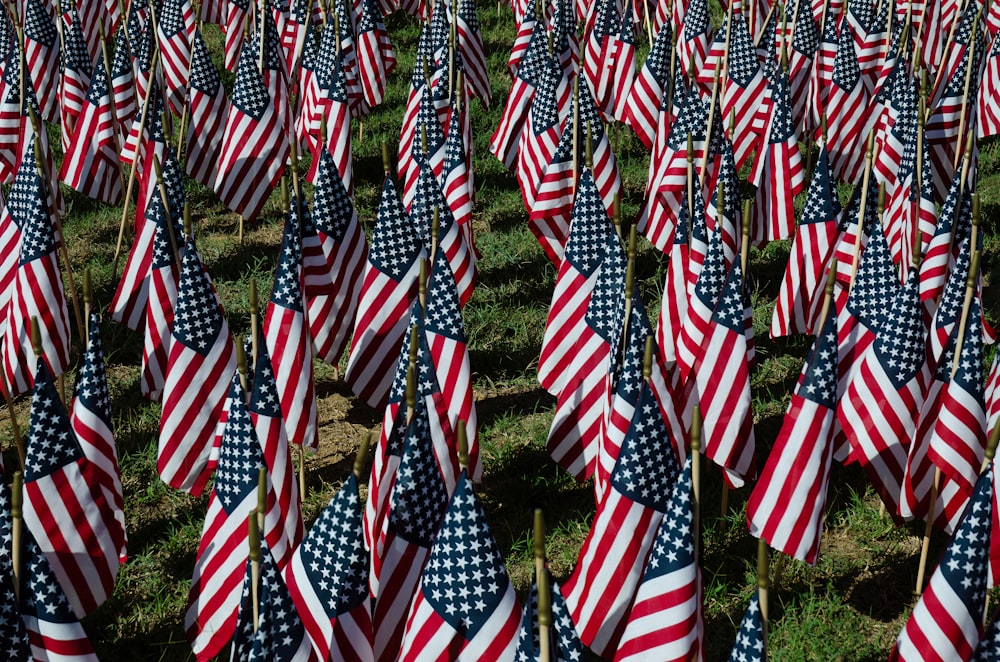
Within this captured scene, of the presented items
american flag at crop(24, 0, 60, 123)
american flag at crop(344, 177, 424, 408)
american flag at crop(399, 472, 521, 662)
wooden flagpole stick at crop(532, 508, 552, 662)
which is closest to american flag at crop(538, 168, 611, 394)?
american flag at crop(344, 177, 424, 408)

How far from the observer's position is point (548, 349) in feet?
28.8

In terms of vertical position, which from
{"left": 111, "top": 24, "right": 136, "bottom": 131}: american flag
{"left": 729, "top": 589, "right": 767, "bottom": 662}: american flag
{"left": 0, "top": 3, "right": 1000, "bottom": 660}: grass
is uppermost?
{"left": 111, "top": 24, "right": 136, "bottom": 131}: american flag

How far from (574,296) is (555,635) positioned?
3.91 metres

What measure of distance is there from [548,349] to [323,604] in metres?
3.16

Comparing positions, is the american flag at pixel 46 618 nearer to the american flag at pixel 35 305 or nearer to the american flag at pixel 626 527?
the american flag at pixel 626 527

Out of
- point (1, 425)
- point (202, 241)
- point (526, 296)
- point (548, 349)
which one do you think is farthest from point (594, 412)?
point (202, 241)

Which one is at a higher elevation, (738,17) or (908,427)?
(738,17)

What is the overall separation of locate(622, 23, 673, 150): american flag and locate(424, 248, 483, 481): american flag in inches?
215

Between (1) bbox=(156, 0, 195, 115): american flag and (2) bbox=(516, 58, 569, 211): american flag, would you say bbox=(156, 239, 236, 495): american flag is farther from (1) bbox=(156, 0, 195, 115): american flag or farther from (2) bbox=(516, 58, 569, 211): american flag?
(1) bbox=(156, 0, 195, 115): american flag

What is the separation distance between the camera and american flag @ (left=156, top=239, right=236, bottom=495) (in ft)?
26.6

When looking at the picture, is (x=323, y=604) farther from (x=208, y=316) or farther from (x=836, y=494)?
(x=836, y=494)

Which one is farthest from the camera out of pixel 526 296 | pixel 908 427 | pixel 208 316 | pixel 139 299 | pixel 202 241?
pixel 202 241

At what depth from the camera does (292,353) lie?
8547 millimetres

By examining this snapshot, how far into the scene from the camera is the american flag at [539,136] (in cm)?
1163
